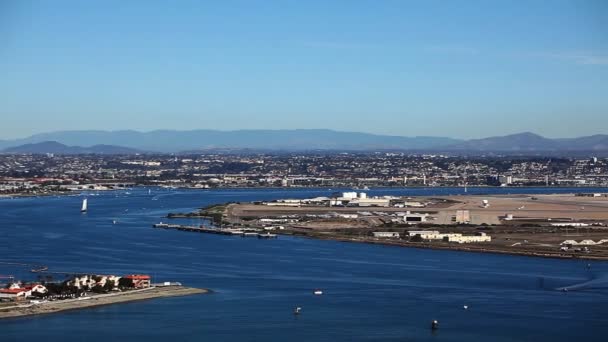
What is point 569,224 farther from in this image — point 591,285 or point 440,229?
point 591,285

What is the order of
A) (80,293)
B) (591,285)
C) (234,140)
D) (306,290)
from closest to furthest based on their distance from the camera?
(80,293), (306,290), (591,285), (234,140)

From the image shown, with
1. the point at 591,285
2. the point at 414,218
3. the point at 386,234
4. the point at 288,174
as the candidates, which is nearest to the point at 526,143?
the point at 288,174

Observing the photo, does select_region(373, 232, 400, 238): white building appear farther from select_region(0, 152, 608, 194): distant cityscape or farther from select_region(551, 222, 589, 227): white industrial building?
Result: select_region(0, 152, 608, 194): distant cityscape

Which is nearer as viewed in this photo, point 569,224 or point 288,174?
point 569,224

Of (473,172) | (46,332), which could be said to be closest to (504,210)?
(46,332)

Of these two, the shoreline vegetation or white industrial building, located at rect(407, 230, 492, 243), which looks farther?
white industrial building, located at rect(407, 230, 492, 243)

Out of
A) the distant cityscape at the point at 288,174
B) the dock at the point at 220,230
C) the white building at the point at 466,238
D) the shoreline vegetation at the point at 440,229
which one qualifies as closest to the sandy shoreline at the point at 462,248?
the shoreline vegetation at the point at 440,229

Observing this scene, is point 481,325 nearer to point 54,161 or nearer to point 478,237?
point 478,237

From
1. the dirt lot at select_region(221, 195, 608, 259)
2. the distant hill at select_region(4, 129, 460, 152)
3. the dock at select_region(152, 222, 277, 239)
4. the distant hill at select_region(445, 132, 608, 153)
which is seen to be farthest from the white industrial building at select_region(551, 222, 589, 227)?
the distant hill at select_region(4, 129, 460, 152)
